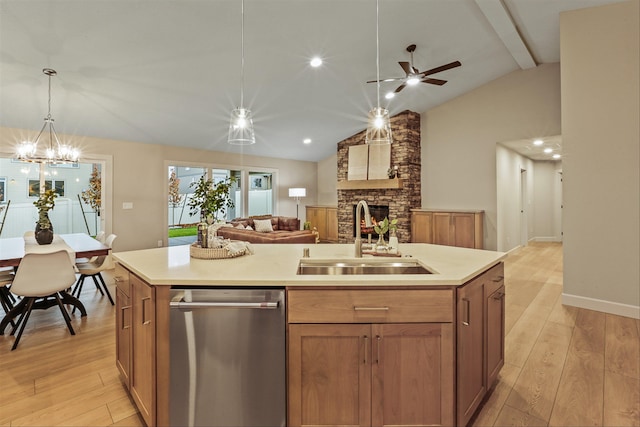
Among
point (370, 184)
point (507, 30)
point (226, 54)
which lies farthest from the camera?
point (370, 184)

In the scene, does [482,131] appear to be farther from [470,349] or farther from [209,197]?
[209,197]

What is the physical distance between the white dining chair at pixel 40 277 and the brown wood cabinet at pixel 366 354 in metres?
2.59

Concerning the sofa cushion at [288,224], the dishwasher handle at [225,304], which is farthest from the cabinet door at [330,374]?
the sofa cushion at [288,224]

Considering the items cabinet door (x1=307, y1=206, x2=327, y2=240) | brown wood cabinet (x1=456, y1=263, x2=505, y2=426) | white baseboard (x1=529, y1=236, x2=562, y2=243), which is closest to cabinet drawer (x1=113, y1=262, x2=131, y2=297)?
brown wood cabinet (x1=456, y1=263, x2=505, y2=426)

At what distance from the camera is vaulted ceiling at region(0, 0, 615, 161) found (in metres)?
3.17

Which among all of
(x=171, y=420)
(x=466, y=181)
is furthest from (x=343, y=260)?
(x=466, y=181)

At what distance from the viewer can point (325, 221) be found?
9258 millimetres

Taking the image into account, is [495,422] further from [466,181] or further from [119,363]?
[466,181]

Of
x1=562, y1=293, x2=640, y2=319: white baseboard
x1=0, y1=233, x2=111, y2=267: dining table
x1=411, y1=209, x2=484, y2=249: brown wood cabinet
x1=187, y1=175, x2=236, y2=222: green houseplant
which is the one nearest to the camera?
x1=187, y1=175, x2=236, y2=222: green houseplant

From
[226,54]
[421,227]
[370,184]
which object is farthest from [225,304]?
[370,184]

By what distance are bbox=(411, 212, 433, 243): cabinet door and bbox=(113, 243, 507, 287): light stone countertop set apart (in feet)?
15.6

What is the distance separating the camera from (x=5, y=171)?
5.03 meters

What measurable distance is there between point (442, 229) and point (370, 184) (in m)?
1.98

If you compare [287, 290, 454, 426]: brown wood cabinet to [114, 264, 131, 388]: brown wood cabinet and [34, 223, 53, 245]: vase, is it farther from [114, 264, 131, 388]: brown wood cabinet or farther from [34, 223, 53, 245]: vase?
[34, 223, 53, 245]: vase
